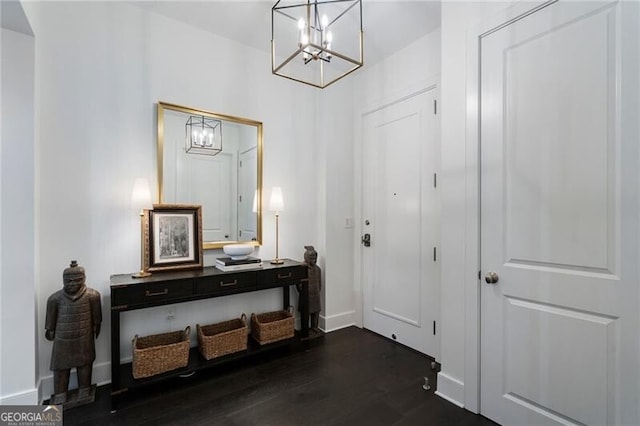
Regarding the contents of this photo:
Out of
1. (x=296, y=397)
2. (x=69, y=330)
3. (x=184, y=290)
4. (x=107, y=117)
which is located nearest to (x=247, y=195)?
(x=184, y=290)

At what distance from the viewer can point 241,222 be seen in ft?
9.46

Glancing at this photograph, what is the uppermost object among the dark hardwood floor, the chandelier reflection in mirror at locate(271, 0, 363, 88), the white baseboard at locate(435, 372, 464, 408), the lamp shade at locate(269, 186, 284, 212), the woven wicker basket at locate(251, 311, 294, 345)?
the chandelier reflection in mirror at locate(271, 0, 363, 88)

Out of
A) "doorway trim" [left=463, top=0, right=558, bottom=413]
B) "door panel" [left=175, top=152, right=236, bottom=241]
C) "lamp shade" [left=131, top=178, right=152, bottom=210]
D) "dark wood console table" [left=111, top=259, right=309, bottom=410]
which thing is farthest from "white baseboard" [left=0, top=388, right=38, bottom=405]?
"doorway trim" [left=463, top=0, right=558, bottom=413]

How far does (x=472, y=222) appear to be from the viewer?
1958 millimetres

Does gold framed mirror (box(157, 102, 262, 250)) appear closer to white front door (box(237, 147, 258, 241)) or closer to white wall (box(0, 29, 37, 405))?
white front door (box(237, 147, 258, 241))

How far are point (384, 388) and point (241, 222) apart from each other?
188 centimetres

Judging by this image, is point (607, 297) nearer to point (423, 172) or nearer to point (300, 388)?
point (423, 172)

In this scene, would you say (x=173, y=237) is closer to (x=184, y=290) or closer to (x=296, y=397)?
(x=184, y=290)

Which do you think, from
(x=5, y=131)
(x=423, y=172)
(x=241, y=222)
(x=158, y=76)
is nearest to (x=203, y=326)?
(x=241, y=222)

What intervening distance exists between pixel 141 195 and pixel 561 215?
8.91ft

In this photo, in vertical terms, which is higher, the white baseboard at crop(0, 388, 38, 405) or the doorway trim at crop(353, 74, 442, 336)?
the doorway trim at crop(353, 74, 442, 336)

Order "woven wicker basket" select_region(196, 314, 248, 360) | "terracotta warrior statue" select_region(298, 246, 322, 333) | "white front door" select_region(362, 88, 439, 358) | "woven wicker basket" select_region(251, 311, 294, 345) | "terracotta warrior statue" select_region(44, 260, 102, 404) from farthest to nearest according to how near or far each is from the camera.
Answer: "terracotta warrior statue" select_region(298, 246, 322, 333)
"white front door" select_region(362, 88, 439, 358)
"woven wicker basket" select_region(251, 311, 294, 345)
"woven wicker basket" select_region(196, 314, 248, 360)
"terracotta warrior statue" select_region(44, 260, 102, 404)

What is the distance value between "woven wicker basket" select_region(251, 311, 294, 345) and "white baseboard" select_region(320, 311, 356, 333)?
560 mm

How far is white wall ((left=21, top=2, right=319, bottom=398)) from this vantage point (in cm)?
206
